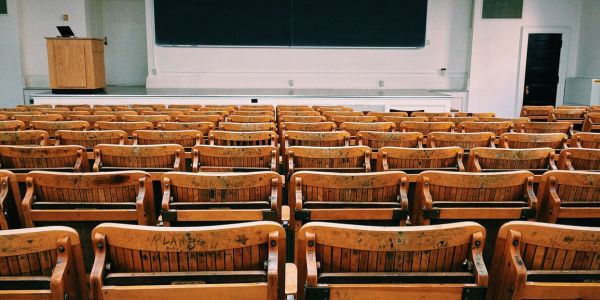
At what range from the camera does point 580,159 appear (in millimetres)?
3182

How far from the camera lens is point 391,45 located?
11398 millimetres

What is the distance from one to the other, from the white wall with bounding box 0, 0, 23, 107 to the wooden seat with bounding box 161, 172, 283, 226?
10340 mm

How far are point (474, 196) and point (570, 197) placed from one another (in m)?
0.52

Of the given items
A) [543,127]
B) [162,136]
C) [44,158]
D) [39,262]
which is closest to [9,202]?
[44,158]

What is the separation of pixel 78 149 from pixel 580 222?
290 centimetres

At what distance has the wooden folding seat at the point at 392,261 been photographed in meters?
1.52

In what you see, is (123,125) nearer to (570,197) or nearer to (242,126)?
(242,126)

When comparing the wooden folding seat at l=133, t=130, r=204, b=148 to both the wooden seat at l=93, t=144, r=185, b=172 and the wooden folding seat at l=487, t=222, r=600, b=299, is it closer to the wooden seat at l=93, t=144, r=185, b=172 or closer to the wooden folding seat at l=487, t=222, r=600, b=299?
the wooden seat at l=93, t=144, r=185, b=172

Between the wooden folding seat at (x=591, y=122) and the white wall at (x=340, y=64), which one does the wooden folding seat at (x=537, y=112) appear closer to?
the wooden folding seat at (x=591, y=122)

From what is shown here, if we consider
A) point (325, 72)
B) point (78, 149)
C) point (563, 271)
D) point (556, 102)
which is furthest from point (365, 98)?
point (563, 271)

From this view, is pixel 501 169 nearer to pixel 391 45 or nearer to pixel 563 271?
pixel 563 271

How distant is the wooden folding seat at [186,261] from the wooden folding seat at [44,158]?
67.7 inches

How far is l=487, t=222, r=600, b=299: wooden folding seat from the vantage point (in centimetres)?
153

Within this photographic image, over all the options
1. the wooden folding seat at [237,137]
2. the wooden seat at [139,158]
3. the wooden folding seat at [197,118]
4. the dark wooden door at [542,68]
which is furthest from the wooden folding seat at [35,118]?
the dark wooden door at [542,68]
